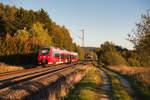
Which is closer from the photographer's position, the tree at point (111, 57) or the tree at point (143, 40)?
the tree at point (143, 40)

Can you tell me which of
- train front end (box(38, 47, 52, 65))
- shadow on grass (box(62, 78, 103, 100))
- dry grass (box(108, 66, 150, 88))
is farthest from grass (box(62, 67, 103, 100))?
train front end (box(38, 47, 52, 65))

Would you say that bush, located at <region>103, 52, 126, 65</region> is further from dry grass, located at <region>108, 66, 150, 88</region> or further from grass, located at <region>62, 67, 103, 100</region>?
grass, located at <region>62, 67, 103, 100</region>

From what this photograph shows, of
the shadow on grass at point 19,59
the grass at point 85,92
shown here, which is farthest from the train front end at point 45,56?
the grass at point 85,92

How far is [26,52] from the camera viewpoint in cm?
2994

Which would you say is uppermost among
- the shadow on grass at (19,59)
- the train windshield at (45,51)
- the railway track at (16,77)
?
the train windshield at (45,51)

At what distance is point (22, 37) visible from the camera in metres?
36.7

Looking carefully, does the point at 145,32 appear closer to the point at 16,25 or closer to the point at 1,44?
the point at 1,44

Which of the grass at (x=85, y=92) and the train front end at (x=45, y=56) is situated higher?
the train front end at (x=45, y=56)

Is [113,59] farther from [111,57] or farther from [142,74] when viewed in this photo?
[142,74]

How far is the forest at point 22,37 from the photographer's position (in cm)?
2691

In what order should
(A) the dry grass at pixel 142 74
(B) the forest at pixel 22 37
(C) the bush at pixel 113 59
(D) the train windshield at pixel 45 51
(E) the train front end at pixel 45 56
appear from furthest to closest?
(C) the bush at pixel 113 59, (B) the forest at pixel 22 37, (D) the train windshield at pixel 45 51, (E) the train front end at pixel 45 56, (A) the dry grass at pixel 142 74

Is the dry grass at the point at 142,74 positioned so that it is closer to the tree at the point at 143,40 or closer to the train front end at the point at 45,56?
the tree at the point at 143,40

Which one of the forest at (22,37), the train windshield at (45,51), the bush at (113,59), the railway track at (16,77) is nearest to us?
the railway track at (16,77)

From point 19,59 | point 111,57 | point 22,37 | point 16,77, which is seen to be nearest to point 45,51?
point 19,59
